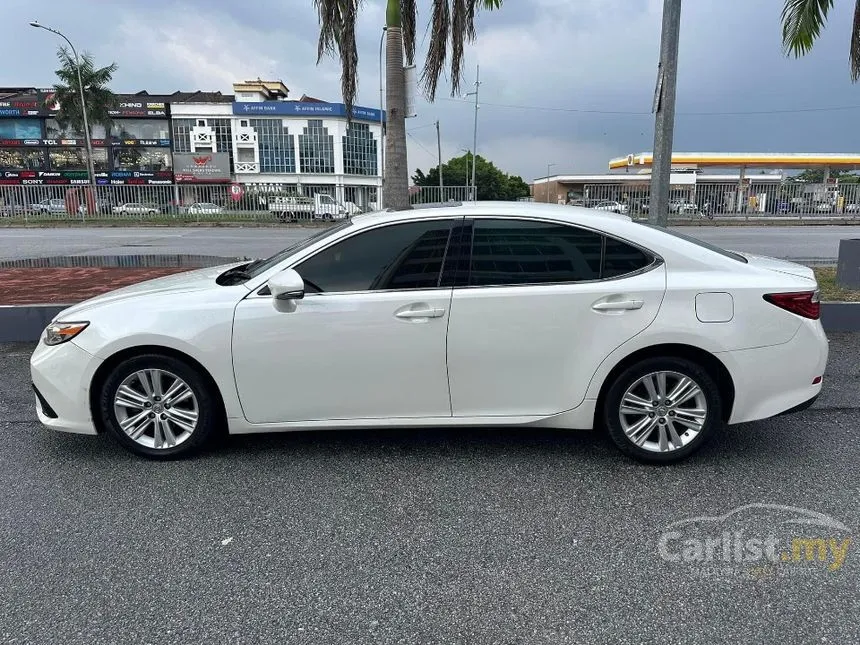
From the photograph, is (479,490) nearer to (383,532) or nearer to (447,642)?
(383,532)

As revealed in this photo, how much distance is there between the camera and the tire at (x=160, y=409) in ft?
12.4

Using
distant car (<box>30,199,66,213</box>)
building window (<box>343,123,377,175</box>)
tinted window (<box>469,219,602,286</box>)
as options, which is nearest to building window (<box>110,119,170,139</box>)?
building window (<box>343,123,377,175</box>)

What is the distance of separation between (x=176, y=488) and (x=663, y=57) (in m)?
6.57

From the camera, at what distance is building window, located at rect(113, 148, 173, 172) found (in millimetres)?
70875

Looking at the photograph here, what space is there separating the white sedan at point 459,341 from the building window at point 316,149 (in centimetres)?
7206

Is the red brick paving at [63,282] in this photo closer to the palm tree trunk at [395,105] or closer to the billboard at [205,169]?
the palm tree trunk at [395,105]

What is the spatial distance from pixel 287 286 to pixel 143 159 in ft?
254

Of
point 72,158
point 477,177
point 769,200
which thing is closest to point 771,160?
point 769,200

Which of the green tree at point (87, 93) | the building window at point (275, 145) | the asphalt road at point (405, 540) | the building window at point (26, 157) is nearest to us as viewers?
the asphalt road at point (405, 540)

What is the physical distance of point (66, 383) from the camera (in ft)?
12.5

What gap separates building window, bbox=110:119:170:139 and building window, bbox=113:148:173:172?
160cm

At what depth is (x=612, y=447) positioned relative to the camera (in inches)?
161

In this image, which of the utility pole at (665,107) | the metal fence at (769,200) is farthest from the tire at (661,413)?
the metal fence at (769,200)

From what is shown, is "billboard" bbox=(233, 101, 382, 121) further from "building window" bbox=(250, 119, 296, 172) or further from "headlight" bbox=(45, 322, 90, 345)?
"headlight" bbox=(45, 322, 90, 345)
